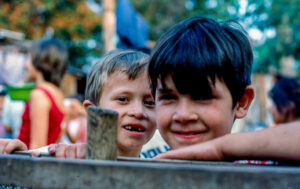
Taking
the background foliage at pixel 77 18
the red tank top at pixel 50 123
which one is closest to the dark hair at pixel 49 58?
the red tank top at pixel 50 123

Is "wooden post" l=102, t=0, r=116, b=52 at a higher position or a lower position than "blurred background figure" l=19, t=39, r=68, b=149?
higher

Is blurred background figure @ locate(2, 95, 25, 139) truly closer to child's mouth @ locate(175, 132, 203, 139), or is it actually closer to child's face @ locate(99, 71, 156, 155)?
child's face @ locate(99, 71, 156, 155)

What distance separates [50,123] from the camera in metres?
3.23

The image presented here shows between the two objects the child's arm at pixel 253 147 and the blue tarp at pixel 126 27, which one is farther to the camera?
the blue tarp at pixel 126 27

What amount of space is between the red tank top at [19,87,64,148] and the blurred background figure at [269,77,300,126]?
259 centimetres

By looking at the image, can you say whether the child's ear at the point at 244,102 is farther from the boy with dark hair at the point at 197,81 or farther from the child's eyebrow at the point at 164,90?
the child's eyebrow at the point at 164,90

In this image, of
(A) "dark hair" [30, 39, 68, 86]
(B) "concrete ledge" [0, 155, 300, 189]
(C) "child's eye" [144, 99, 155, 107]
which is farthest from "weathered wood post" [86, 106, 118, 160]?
(A) "dark hair" [30, 39, 68, 86]

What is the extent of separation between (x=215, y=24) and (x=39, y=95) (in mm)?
1979

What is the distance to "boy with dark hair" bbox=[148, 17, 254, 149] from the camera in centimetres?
142

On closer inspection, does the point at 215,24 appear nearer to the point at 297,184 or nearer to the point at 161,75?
the point at 161,75

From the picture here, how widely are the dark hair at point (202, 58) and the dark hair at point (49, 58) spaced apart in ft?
6.47

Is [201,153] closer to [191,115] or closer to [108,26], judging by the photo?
[191,115]

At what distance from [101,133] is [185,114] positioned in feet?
1.99

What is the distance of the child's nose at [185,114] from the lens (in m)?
1.41
